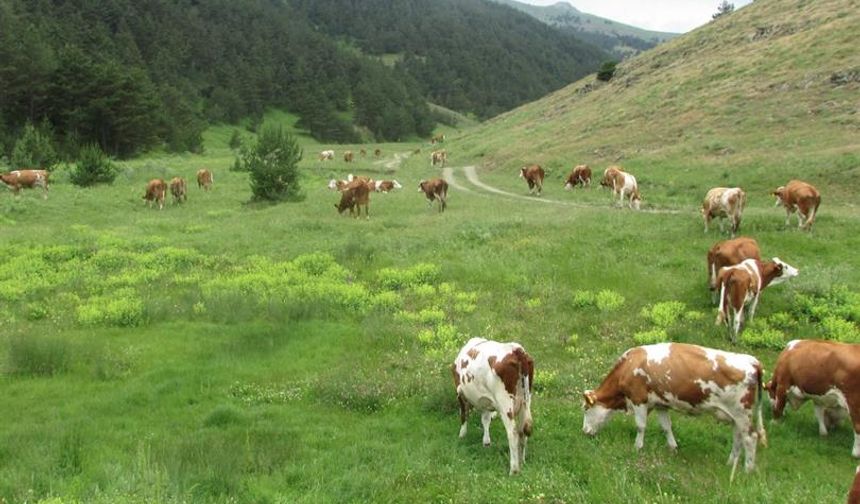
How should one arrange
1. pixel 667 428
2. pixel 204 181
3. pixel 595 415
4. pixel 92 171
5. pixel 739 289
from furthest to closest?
pixel 204 181 → pixel 92 171 → pixel 739 289 → pixel 595 415 → pixel 667 428

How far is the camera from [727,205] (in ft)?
70.2

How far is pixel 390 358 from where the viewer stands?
45.9 ft

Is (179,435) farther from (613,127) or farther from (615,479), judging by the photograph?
(613,127)

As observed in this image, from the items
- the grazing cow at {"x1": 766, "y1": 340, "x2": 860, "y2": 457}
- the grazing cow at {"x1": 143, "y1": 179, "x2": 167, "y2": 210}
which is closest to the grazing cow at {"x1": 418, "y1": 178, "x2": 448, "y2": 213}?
the grazing cow at {"x1": 143, "y1": 179, "x2": 167, "y2": 210}

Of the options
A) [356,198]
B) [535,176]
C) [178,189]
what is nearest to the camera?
[356,198]

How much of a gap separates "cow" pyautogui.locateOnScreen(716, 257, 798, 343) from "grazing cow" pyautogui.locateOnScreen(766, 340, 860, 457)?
363 centimetres

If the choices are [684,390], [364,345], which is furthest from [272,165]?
[684,390]

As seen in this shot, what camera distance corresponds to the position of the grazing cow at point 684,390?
9117 mm

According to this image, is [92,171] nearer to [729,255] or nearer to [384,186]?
[384,186]

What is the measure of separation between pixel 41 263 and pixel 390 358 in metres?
13.8

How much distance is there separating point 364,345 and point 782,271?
405 inches

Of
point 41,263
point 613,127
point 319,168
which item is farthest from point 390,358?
point 319,168

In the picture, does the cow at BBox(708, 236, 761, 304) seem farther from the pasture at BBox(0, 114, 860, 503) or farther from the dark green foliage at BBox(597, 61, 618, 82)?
the dark green foliage at BBox(597, 61, 618, 82)

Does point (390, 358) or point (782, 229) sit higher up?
point (782, 229)
